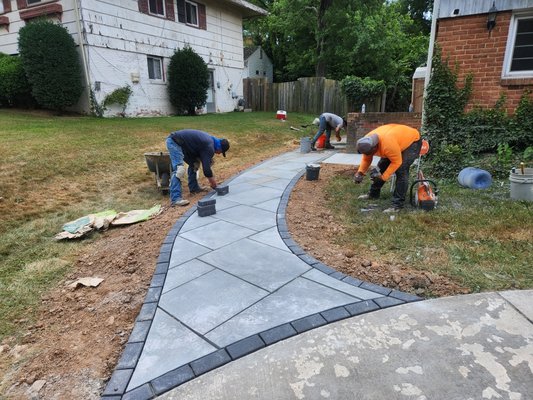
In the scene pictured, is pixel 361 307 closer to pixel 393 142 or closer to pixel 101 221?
pixel 393 142

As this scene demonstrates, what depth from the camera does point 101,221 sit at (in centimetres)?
487

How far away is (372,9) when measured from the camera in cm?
2094

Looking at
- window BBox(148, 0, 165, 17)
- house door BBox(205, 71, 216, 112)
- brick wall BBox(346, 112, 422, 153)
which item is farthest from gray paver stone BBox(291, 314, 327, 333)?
house door BBox(205, 71, 216, 112)

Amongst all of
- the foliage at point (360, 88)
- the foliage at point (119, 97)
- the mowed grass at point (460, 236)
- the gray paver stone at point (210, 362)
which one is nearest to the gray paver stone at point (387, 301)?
the mowed grass at point (460, 236)

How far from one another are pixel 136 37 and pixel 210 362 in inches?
561

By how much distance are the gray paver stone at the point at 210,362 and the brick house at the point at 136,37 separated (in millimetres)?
12440

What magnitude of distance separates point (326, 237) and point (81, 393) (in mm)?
2812

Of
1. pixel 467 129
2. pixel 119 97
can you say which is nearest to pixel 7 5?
pixel 119 97

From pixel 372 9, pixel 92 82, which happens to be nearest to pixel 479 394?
pixel 92 82

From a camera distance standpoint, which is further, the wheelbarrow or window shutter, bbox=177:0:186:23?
window shutter, bbox=177:0:186:23

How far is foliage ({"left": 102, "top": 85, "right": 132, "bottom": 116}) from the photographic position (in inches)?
488

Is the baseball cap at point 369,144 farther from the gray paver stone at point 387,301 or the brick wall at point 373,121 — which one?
the brick wall at point 373,121

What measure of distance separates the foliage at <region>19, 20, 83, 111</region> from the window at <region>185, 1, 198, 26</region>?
6034 mm

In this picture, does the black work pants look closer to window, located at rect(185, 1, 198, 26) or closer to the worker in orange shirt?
the worker in orange shirt
